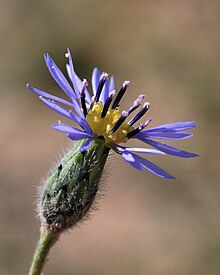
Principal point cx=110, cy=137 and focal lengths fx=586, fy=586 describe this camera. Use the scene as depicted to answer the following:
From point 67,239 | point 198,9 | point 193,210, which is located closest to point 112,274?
point 67,239

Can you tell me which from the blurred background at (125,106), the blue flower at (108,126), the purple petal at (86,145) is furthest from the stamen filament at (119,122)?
the blurred background at (125,106)

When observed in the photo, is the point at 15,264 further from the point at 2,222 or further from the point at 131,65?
the point at 131,65

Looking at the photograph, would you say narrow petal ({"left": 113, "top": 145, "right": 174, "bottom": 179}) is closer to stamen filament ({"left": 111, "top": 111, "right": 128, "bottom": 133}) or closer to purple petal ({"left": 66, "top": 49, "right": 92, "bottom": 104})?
stamen filament ({"left": 111, "top": 111, "right": 128, "bottom": 133})

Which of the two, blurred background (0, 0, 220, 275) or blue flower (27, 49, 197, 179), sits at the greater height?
blurred background (0, 0, 220, 275)

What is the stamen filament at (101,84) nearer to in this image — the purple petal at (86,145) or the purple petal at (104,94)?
the purple petal at (104,94)

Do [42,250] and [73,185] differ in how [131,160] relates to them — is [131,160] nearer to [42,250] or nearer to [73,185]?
[73,185]

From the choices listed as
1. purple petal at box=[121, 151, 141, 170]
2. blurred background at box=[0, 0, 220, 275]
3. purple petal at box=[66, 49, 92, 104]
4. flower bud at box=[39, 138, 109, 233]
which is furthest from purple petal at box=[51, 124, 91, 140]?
blurred background at box=[0, 0, 220, 275]
